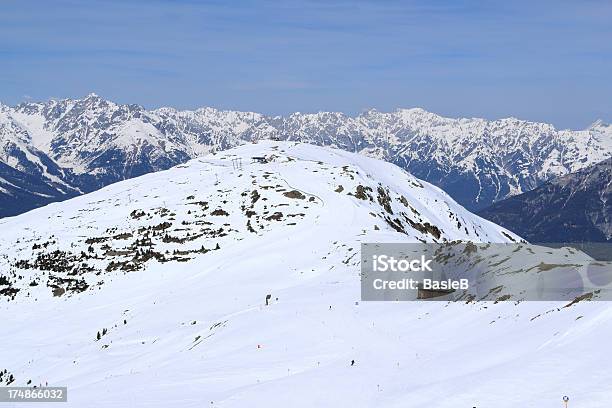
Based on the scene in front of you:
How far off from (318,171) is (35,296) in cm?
7088

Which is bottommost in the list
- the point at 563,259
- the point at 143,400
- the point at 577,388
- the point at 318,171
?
the point at 143,400

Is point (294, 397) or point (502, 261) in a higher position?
point (502, 261)

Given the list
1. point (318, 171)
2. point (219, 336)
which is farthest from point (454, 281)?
point (318, 171)

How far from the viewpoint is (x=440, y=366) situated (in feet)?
80.4

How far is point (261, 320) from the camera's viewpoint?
1471 inches

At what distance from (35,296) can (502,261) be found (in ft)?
161

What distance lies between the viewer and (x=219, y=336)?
35.1 m

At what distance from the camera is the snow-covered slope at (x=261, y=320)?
22.8 m

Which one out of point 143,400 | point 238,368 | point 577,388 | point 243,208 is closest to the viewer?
point 577,388

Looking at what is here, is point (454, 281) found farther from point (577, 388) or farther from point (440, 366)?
point (577, 388)

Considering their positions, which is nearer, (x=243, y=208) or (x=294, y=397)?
(x=294, y=397)

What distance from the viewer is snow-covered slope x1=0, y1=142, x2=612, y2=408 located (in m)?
22.8

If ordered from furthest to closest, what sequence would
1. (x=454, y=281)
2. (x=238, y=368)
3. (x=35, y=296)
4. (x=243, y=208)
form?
(x=243, y=208)
(x=35, y=296)
(x=454, y=281)
(x=238, y=368)

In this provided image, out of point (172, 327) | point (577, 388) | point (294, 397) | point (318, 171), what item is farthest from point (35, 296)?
point (318, 171)
